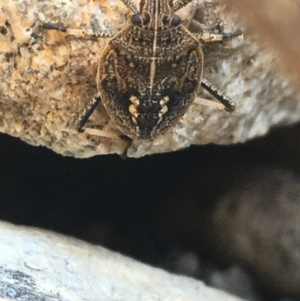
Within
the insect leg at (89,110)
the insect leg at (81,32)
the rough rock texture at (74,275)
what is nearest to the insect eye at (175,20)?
the insect leg at (81,32)

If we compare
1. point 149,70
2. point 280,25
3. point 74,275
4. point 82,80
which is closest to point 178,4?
point 149,70

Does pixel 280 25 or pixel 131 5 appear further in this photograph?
pixel 131 5

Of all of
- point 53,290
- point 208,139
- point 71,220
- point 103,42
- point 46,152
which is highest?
point 103,42

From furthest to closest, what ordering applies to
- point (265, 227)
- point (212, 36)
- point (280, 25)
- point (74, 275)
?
point (265, 227)
point (212, 36)
point (74, 275)
point (280, 25)

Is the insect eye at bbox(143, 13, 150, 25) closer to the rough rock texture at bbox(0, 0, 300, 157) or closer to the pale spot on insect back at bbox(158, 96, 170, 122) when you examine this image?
the rough rock texture at bbox(0, 0, 300, 157)

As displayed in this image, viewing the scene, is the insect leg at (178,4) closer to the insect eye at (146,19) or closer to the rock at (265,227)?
the insect eye at (146,19)

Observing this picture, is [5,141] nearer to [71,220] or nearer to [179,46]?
[71,220]

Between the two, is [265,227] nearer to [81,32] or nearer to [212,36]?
[212,36]

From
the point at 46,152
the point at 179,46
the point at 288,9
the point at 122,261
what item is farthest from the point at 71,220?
the point at 288,9
